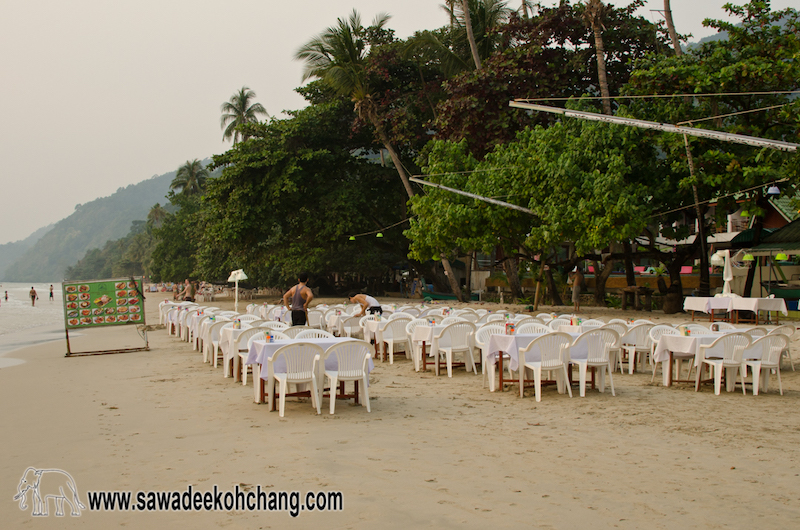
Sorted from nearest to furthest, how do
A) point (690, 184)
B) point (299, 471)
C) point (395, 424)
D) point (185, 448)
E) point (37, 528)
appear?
point (37, 528) → point (299, 471) → point (185, 448) → point (395, 424) → point (690, 184)

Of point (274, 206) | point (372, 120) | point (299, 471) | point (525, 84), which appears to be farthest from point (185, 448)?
point (274, 206)

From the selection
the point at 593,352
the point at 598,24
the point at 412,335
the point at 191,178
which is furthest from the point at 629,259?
the point at 191,178

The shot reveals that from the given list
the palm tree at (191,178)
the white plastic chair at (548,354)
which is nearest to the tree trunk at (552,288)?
the white plastic chair at (548,354)

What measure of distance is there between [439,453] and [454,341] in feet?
16.2

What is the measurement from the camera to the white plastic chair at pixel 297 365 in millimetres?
6840

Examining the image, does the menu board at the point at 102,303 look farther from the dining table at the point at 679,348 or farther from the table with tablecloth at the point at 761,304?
the table with tablecloth at the point at 761,304

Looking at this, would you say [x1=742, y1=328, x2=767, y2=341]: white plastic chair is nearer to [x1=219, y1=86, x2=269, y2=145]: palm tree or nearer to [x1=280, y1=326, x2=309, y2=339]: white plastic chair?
[x1=280, y1=326, x2=309, y2=339]: white plastic chair

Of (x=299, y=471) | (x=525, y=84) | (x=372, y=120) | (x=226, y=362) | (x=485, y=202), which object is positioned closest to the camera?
(x=299, y=471)

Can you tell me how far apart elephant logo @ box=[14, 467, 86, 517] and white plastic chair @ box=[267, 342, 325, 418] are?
2.44 meters

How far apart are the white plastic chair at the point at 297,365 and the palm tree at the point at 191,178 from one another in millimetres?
69111

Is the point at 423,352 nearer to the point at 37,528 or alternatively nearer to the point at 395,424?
the point at 395,424

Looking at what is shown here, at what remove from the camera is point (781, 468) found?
4.93 meters

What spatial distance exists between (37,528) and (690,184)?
665 inches

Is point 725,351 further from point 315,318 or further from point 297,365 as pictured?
point 315,318
